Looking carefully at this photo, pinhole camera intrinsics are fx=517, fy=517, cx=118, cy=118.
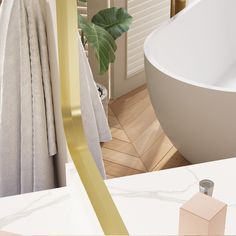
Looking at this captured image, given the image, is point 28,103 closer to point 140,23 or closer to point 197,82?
point 140,23

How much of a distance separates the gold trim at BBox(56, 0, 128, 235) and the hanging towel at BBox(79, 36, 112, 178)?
0.06m

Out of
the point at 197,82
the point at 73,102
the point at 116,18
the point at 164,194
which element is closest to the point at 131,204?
the point at 164,194

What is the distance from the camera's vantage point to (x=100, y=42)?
103 cm

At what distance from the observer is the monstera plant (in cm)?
91

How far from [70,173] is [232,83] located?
104 centimetres

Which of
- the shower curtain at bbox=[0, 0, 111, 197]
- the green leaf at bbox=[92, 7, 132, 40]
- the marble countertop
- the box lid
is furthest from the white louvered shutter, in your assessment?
the box lid

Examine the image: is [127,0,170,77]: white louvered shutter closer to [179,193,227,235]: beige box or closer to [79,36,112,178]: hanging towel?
[79,36,112,178]: hanging towel

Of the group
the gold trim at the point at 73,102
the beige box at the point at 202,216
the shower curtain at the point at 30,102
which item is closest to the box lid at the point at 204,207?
the beige box at the point at 202,216

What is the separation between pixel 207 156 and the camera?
38.7 inches

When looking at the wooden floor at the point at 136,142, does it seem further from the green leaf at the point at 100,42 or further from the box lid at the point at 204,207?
the box lid at the point at 204,207

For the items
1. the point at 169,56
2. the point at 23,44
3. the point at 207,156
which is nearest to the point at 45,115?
the point at 23,44

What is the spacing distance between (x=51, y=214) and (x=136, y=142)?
0.25 m

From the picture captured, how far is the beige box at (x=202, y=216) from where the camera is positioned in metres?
0.59

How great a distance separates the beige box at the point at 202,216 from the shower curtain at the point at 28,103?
1.64ft
